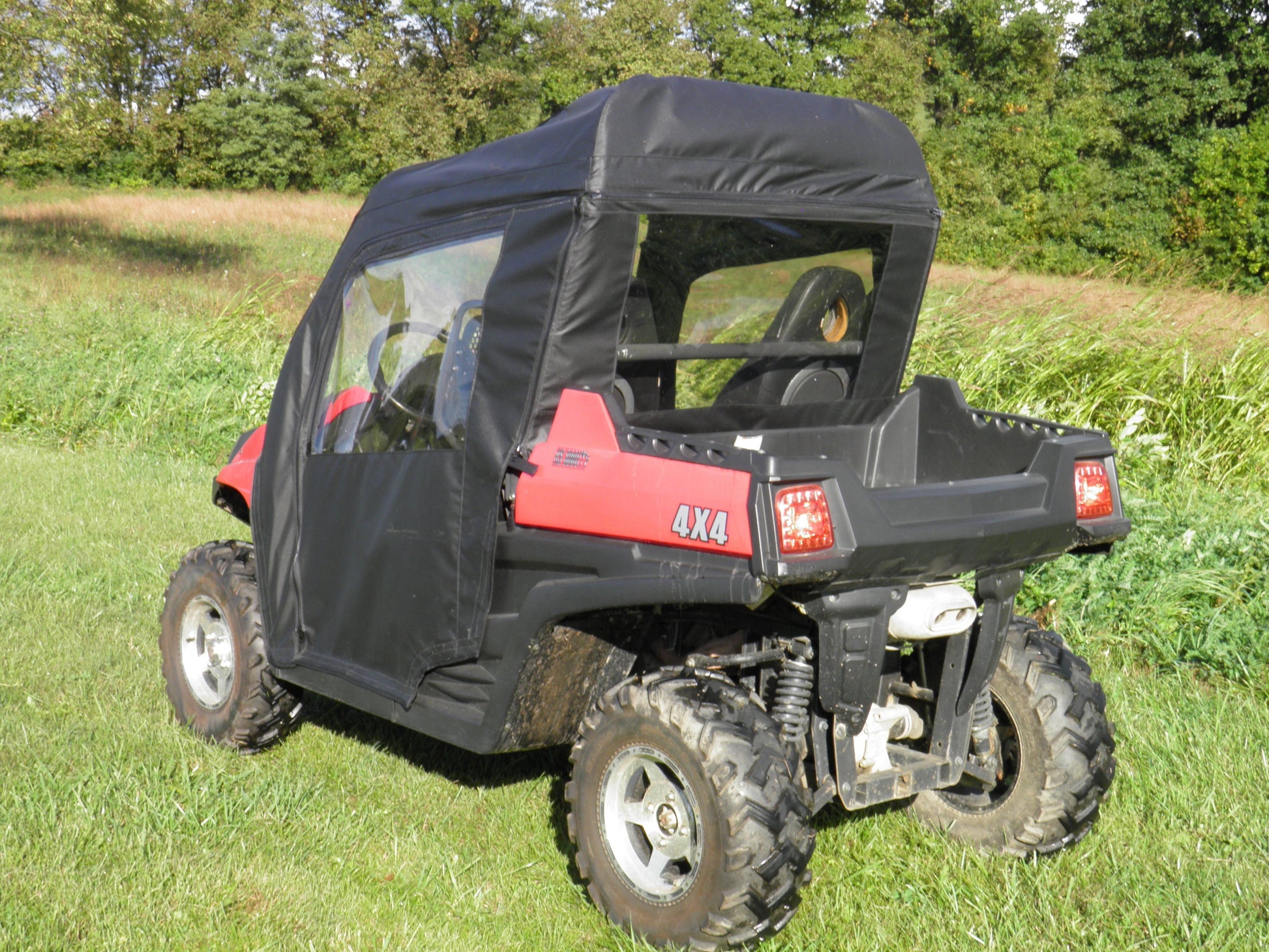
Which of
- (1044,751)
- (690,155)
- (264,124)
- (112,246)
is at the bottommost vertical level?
(112,246)

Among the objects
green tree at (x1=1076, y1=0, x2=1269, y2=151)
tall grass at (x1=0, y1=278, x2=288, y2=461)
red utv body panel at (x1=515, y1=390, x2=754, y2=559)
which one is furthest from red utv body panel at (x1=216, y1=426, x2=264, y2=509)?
green tree at (x1=1076, y1=0, x2=1269, y2=151)

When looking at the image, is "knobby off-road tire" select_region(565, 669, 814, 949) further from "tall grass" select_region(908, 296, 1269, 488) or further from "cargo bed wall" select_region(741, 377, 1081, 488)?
"tall grass" select_region(908, 296, 1269, 488)

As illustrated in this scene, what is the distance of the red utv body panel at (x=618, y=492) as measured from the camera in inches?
112

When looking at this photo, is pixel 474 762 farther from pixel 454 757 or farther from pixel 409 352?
pixel 409 352

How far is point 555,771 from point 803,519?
2090mm

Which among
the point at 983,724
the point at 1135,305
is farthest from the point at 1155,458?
the point at 983,724

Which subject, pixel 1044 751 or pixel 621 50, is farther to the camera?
pixel 621 50

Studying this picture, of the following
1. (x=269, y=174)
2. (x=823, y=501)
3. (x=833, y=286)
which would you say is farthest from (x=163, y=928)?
(x=269, y=174)

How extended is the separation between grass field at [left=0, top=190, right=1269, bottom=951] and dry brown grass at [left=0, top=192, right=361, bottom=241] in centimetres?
1895

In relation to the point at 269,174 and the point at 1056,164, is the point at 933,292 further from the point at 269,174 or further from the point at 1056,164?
the point at 269,174

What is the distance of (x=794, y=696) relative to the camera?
3256 mm

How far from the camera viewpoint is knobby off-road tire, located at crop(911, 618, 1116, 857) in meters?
3.56

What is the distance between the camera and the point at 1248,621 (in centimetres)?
524

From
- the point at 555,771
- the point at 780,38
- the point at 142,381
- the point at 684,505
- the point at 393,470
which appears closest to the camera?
the point at 684,505
